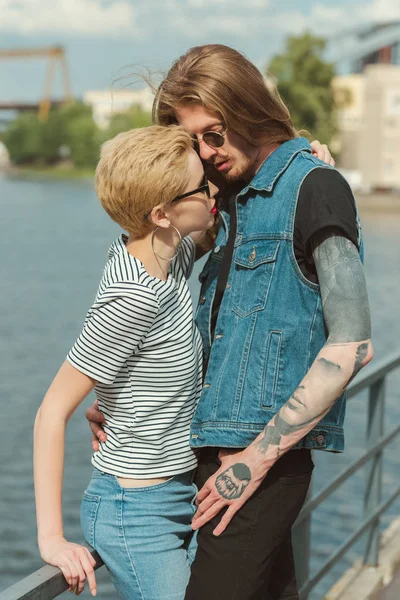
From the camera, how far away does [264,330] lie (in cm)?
172

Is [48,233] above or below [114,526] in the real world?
above

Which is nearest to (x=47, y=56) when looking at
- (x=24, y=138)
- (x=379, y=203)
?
(x=24, y=138)

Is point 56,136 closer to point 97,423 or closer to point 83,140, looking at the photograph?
point 83,140

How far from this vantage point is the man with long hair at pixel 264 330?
1660mm

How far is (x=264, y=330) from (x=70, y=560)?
1.72ft

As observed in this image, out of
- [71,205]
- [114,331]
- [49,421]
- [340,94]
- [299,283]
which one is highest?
[340,94]

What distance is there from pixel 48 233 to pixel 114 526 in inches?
1357

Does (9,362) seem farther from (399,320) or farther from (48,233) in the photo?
(48,233)

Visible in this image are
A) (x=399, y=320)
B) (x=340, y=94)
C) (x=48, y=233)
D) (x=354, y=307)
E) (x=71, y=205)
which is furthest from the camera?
(x=340, y=94)

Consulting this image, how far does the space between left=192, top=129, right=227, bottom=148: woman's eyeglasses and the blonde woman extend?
0.04m

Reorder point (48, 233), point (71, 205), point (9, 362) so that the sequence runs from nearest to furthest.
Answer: point (9, 362) < point (48, 233) < point (71, 205)

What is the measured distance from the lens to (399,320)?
57.2 feet

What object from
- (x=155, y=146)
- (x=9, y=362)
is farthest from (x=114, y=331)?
(x=9, y=362)

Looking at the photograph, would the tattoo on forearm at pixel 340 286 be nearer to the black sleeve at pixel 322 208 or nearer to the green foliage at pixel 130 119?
the black sleeve at pixel 322 208
